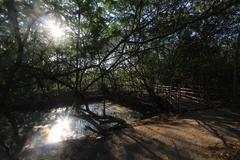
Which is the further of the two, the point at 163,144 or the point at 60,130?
the point at 60,130

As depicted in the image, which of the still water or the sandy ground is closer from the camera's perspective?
the sandy ground

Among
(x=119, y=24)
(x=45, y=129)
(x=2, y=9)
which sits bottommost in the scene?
(x=45, y=129)

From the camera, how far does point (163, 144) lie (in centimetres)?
857

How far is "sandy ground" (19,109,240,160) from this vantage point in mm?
7613

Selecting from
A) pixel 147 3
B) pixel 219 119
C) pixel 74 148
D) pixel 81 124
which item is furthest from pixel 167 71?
pixel 74 148

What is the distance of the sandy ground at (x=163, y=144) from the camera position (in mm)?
7613

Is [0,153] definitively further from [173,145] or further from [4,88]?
[173,145]

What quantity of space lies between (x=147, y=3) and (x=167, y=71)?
8392mm

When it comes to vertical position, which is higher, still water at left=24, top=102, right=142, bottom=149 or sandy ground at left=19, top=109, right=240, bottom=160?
sandy ground at left=19, top=109, right=240, bottom=160

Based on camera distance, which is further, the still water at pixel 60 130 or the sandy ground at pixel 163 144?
the still water at pixel 60 130

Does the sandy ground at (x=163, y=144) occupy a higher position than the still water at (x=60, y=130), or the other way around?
the sandy ground at (x=163, y=144)

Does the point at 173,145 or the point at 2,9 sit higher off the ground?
the point at 2,9

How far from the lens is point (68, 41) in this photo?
439 inches

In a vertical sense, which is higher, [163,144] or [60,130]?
[163,144]
